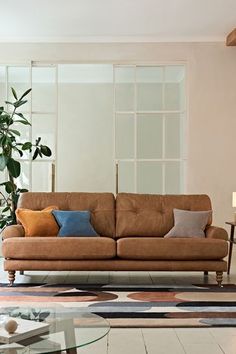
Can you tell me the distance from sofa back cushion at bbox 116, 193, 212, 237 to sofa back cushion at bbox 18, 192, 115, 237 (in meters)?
0.09

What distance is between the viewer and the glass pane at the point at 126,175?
775 cm

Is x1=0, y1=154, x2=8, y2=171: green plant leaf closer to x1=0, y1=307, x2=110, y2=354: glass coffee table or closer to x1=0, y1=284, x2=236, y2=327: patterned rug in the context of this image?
x1=0, y1=284, x2=236, y2=327: patterned rug

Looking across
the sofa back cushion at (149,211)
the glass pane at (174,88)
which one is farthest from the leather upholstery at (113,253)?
the glass pane at (174,88)

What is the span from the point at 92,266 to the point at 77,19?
9.61 ft

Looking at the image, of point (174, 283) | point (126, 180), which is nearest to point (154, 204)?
point (174, 283)

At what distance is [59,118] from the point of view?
8188mm

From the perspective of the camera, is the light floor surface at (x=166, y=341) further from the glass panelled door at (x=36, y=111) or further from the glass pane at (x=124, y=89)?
the glass pane at (x=124, y=89)

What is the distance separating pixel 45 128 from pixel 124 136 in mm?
1051

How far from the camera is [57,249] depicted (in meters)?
5.43

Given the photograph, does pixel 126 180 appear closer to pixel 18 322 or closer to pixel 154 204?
pixel 154 204

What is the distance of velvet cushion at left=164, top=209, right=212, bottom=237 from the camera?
578 centimetres

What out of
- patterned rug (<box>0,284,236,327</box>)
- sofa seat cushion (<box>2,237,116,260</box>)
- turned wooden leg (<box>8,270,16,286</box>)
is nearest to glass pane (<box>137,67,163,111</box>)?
sofa seat cushion (<box>2,237,116,260</box>)

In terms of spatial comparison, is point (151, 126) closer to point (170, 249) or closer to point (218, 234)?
point (218, 234)

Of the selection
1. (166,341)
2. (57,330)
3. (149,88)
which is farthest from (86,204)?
(57,330)
